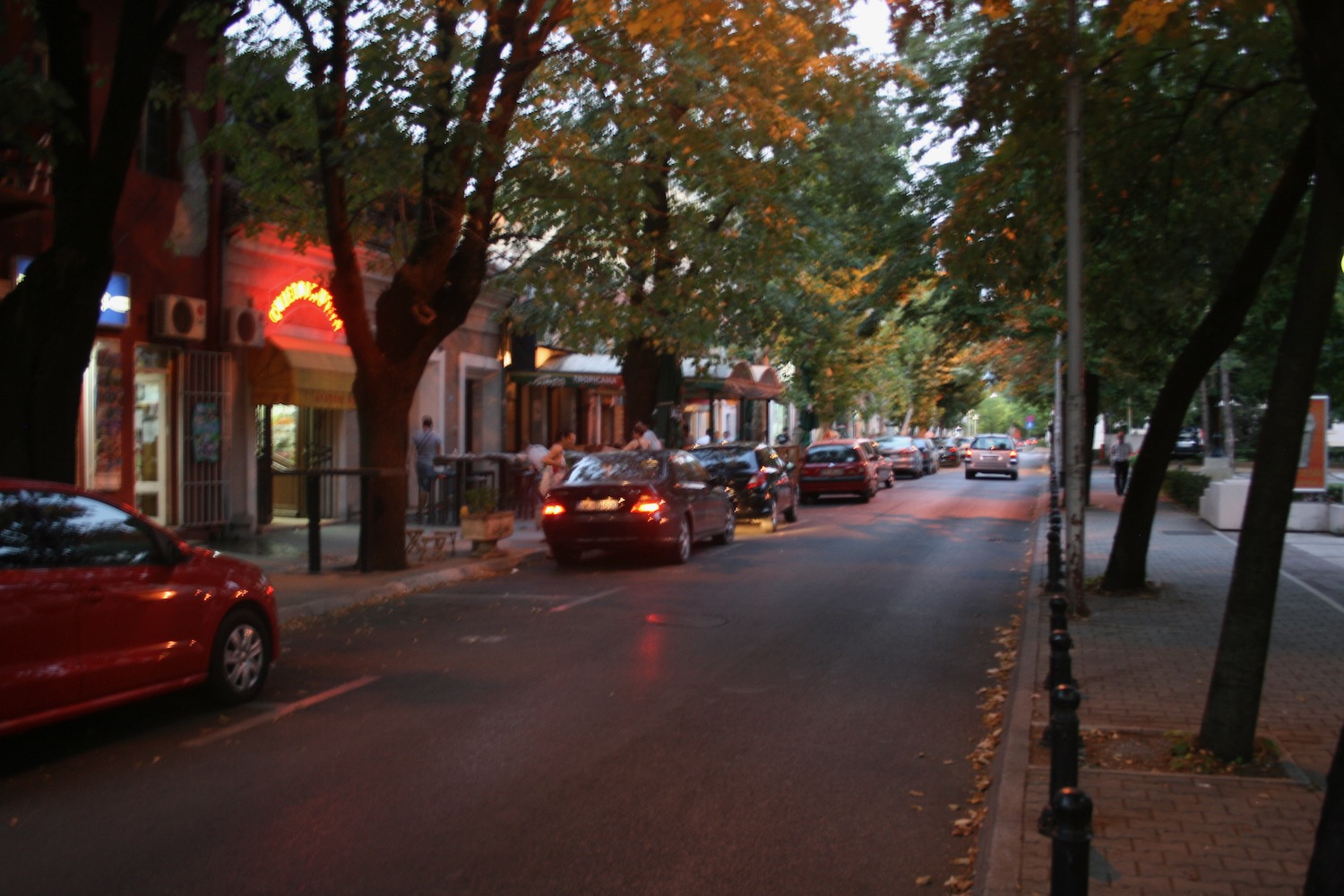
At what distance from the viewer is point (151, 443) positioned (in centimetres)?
1642

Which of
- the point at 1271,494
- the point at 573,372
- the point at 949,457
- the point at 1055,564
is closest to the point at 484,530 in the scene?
the point at 1055,564

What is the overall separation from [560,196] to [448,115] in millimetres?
2699

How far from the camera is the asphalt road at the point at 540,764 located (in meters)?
5.05

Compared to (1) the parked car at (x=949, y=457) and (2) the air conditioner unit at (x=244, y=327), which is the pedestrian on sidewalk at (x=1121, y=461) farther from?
(1) the parked car at (x=949, y=457)

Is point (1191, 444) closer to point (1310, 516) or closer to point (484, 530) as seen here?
point (1310, 516)

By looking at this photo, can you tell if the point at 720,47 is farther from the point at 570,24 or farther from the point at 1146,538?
the point at 1146,538

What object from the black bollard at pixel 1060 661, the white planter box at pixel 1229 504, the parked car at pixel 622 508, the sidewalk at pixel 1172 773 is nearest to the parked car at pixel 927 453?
the white planter box at pixel 1229 504

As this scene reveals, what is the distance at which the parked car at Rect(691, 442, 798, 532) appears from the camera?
Result: 22.2 m

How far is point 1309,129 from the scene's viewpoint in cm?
831

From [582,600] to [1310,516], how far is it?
1395 cm

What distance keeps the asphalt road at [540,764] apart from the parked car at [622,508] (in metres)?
3.44

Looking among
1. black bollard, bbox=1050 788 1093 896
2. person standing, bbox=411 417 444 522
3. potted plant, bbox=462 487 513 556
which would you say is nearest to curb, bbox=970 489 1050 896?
black bollard, bbox=1050 788 1093 896

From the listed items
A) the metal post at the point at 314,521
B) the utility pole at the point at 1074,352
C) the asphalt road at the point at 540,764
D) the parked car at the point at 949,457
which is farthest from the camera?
the parked car at the point at 949,457

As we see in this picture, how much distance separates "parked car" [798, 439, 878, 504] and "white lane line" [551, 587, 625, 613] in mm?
17174
